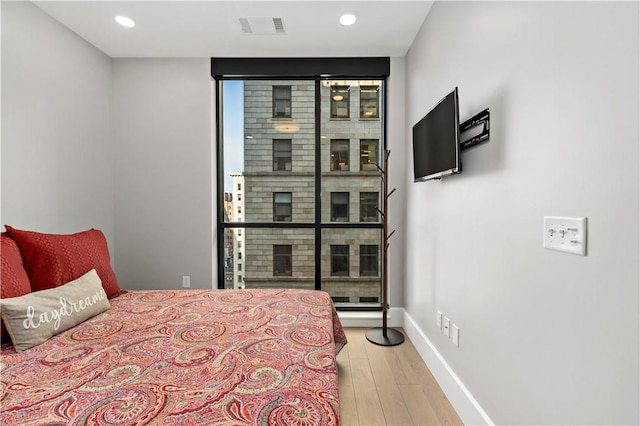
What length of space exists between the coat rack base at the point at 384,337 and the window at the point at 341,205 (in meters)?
1.11

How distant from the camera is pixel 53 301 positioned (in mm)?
1636

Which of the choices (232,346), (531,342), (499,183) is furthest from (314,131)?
(531,342)

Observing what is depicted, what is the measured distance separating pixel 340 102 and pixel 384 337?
2.31 m

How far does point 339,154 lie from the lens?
10.9 ft

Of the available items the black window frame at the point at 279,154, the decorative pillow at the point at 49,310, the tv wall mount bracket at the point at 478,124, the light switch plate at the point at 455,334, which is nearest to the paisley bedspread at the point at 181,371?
the decorative pillow at the point at 49,310

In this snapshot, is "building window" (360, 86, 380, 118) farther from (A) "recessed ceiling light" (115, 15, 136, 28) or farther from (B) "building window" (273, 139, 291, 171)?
(A) "recessed ceiling light" (115, 15, 136, 28)

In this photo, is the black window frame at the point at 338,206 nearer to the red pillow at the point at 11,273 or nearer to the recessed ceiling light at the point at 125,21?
the recessed ceiling light at the point at 125,21

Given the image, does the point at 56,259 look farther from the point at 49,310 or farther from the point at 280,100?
the point at 280,100

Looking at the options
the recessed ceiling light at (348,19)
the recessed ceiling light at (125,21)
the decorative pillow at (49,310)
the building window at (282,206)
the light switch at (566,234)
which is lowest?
Result: the decorative pillow at (49,310)

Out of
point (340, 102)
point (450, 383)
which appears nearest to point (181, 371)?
point (450, 383)

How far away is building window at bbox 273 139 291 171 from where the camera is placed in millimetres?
3340

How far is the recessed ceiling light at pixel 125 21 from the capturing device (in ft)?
8.11

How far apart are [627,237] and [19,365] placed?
6.97ft

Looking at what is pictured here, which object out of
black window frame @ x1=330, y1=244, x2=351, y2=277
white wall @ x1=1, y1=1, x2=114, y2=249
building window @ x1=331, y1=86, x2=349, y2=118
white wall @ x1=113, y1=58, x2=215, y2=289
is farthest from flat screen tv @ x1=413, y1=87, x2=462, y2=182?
white wall @ x1=1, y1=1, x2=114, y2=249
